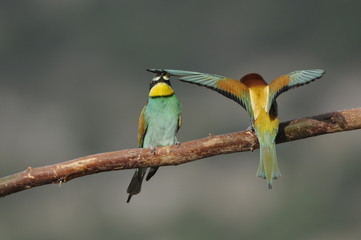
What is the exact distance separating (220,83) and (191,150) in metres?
0.20

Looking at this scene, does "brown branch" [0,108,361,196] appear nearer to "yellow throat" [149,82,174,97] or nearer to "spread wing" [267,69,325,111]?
"spread wing" [267,69,325,111]

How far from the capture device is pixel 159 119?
2.55 meters

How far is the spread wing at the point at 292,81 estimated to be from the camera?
1982mm

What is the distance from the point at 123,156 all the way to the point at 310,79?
0.54 m

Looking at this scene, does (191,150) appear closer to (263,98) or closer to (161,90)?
(263,98)

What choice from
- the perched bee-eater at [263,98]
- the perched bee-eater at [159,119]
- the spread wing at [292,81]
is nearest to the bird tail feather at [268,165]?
the perched bee-eater at [263,98]

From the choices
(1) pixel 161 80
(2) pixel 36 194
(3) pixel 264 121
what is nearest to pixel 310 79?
(3) pixel 264 121

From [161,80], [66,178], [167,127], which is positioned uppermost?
[161,80]

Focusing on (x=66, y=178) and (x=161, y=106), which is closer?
(x=66, y=178)

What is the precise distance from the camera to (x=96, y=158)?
2016 millimetres

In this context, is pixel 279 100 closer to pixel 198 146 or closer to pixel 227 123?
pixel 227 123

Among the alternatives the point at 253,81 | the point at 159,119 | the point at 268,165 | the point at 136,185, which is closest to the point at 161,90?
the point at 159,119

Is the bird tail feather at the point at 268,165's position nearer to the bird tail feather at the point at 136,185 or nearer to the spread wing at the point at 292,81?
the spread wing at the point at 292,81

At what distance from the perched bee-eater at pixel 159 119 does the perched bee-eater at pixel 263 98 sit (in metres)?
0.49
